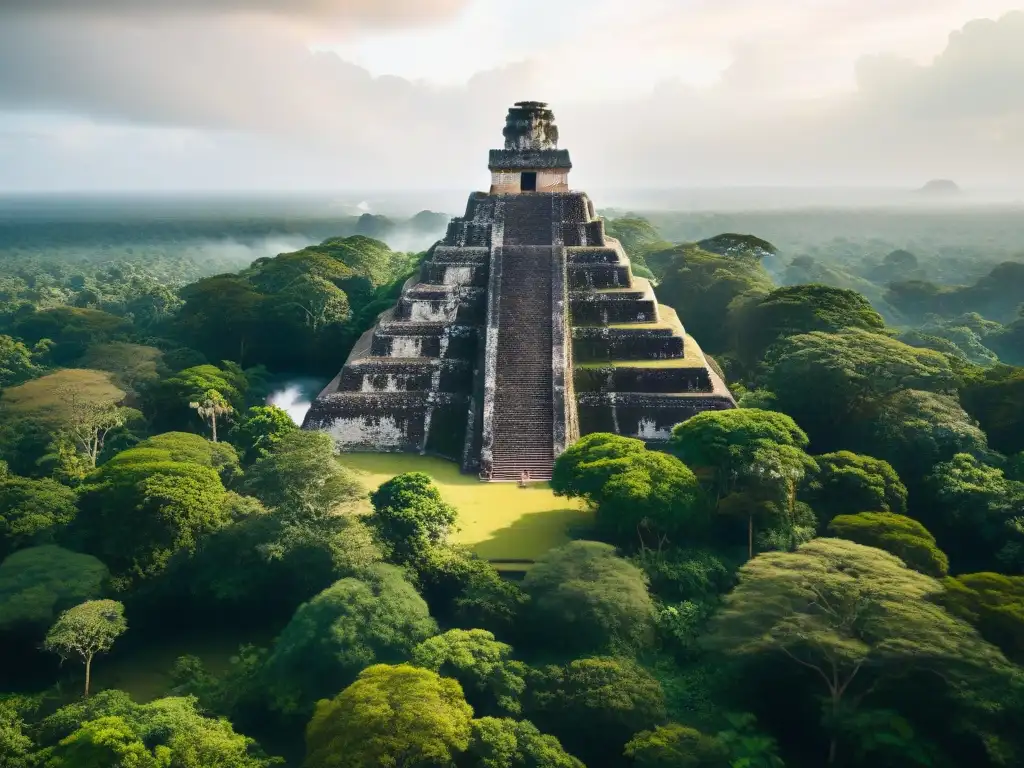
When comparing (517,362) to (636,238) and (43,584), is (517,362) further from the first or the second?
(636,238)

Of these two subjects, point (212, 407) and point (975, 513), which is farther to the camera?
point (212, 407)

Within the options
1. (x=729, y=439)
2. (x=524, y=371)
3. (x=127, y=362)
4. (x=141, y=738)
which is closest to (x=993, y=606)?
(x=729, y=439)

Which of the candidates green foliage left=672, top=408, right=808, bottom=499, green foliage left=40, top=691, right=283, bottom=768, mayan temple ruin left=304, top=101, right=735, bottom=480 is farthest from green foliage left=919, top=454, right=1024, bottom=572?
green foliage left=40, top=691, right=283, bottom=768

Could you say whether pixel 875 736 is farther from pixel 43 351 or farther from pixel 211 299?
pixel 43 351

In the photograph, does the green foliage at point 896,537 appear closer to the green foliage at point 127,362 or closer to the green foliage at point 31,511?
the green foliage at point 31,511

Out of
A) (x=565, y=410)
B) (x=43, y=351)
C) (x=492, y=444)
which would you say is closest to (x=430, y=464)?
(x=492, y=444)
